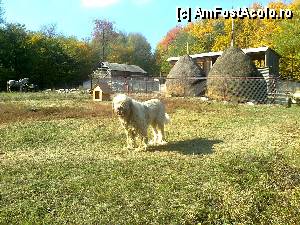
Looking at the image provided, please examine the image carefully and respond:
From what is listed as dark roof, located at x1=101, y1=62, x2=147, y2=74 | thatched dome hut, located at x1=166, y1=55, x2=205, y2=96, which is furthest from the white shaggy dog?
dark roof, located at x1=101, y1=62, x2=147, y2=74

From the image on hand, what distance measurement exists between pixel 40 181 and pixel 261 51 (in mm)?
28238

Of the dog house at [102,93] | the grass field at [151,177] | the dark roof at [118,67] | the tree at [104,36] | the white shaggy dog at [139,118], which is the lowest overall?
the grass field at [151,177]

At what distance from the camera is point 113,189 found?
706cm

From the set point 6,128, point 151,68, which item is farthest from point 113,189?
point 151,68

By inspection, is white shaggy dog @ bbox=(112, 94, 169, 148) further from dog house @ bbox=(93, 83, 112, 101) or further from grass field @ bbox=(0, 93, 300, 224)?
dog house @ bbox=(93, 83, 112, 101)

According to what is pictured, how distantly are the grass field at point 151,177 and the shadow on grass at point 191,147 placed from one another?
0.09 feet

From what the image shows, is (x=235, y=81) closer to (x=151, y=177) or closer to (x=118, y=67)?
(x=151, y=177)

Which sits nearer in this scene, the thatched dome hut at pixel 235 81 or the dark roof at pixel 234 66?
the thatched dome hut at pixel 235 81

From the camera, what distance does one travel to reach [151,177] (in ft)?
25.3

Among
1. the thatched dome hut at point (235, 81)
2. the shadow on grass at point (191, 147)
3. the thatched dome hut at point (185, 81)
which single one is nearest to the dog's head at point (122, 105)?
the shadow on grass at point (191, 147)

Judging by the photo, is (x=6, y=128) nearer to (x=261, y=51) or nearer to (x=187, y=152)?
(x=187, y=152)

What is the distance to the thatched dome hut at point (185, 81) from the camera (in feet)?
94.0

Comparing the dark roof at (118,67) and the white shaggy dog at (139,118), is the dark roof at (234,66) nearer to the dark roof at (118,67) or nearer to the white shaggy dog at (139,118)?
the white shaggy dog at (139,118)

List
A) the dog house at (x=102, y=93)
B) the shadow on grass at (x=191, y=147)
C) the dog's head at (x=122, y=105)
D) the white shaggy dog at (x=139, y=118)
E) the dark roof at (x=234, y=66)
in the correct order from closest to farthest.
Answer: the dog's head at (x=122, y=105) → the white shaggy dog at (x=139, y=118) → the shadow on grass at (x=191, y=147) → the dog house at (x=102, y=93) → the dark roof at (x=234, y=66)
